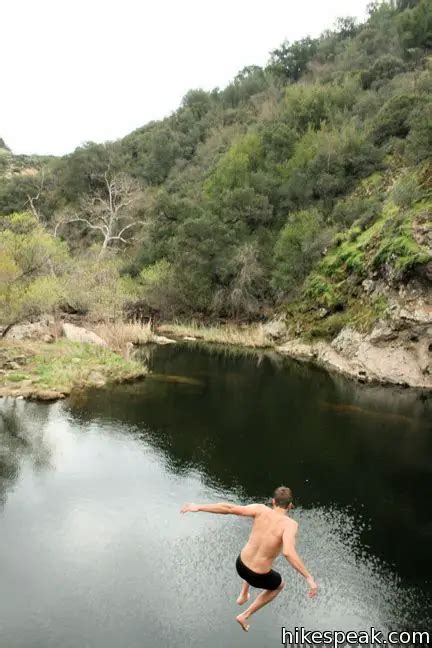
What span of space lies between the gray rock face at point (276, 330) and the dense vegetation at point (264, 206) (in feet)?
4.86

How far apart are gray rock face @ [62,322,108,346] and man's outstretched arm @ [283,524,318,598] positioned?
983 inches

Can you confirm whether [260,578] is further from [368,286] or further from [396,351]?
[368,286]

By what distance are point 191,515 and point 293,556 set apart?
7.32 m

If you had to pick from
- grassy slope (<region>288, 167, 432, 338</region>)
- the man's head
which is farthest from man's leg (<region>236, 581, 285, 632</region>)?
grassy slope (<region>288, 167, 432, 338</region>)

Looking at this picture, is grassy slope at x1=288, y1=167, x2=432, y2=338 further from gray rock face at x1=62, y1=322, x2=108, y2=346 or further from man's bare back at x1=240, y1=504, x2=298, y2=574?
man's bare back at x1=240, y1=504, x2=298, y2=574

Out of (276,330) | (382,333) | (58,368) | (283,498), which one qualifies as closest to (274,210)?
Answer: (276,330)

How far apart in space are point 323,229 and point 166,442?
29.6 metres

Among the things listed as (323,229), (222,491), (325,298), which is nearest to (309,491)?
(222,491)

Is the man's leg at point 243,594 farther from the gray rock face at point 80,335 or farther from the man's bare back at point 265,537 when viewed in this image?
the gray rock face at point 80,335

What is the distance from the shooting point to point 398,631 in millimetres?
9594

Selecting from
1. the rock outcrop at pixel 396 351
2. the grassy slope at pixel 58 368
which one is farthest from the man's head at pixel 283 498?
the rock outcrop at pixel 396 351

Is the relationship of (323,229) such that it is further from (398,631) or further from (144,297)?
(398,631)

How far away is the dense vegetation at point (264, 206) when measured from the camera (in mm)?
35438

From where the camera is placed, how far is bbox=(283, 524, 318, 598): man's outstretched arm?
6730 mm
